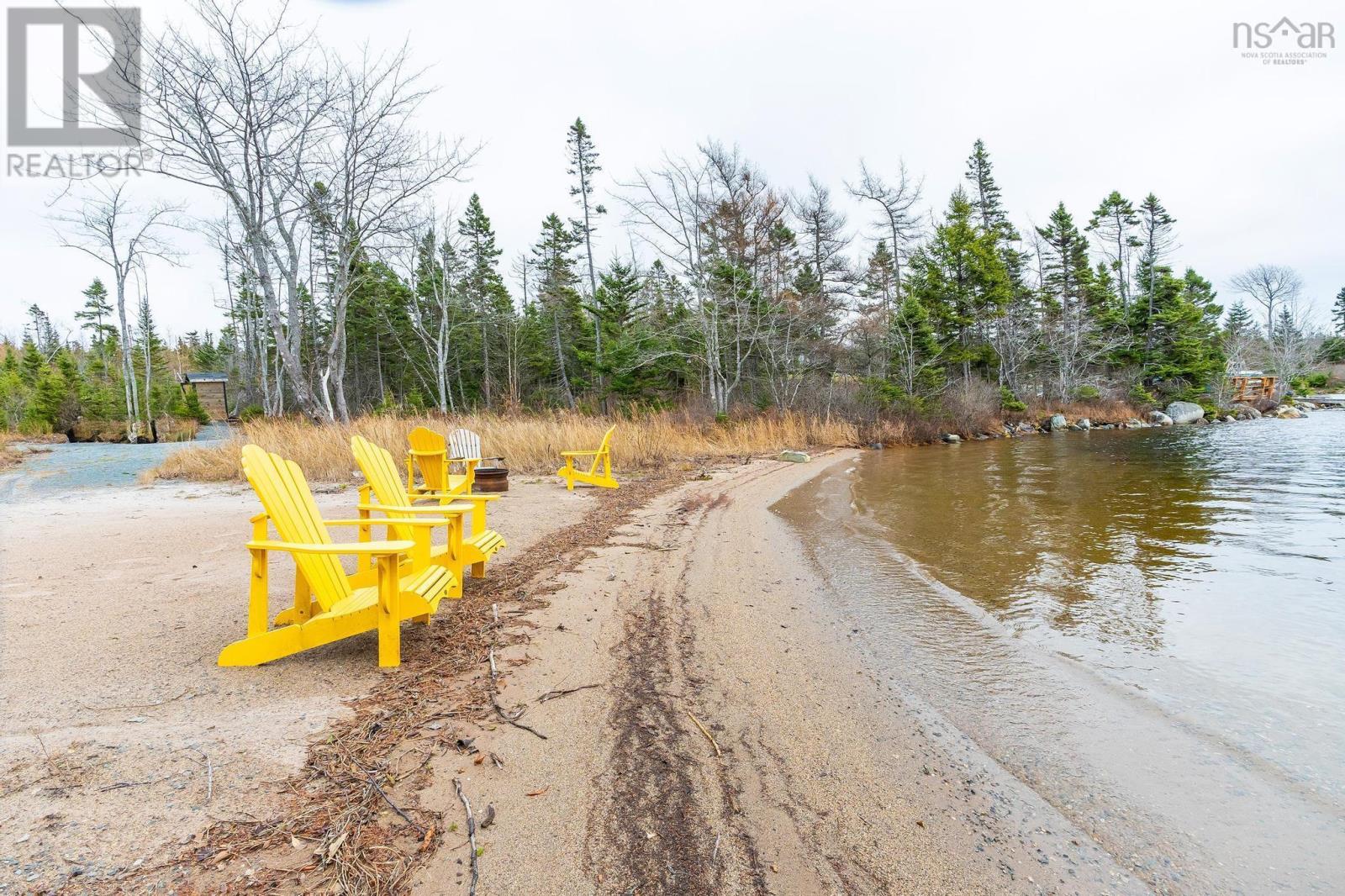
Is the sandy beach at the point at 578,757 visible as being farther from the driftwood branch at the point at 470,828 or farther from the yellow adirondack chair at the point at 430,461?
the yellow adirondack chair at the point at 430,461

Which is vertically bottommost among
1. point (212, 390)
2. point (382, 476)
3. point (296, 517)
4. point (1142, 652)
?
point (1142, 652)

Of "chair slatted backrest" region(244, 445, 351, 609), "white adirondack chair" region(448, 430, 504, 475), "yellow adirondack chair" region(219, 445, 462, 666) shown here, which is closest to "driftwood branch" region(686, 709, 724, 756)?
"yellow adirondack chair" region(219, 445, 462, 666)

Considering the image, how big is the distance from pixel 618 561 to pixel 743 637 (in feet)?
6.22

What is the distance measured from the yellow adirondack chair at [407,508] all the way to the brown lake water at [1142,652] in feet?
9.02

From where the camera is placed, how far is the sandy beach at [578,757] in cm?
180

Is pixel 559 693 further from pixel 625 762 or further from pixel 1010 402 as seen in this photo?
pixel 1010 402

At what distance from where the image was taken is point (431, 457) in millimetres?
7871

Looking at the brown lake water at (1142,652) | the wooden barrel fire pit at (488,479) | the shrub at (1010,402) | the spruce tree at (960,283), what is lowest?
the brown lake water at (1142,652)

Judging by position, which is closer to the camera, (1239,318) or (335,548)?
(335,548)

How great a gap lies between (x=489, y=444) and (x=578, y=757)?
1033cm

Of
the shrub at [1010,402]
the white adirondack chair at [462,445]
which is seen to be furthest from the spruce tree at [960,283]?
the white adirondack chair at [462,445]

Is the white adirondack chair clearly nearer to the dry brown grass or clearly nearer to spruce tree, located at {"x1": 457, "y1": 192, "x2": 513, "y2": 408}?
the dry brown grass

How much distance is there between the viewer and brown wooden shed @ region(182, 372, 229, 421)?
3297 centimetres

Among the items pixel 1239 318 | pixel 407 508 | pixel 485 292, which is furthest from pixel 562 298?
pixel 1239 318
